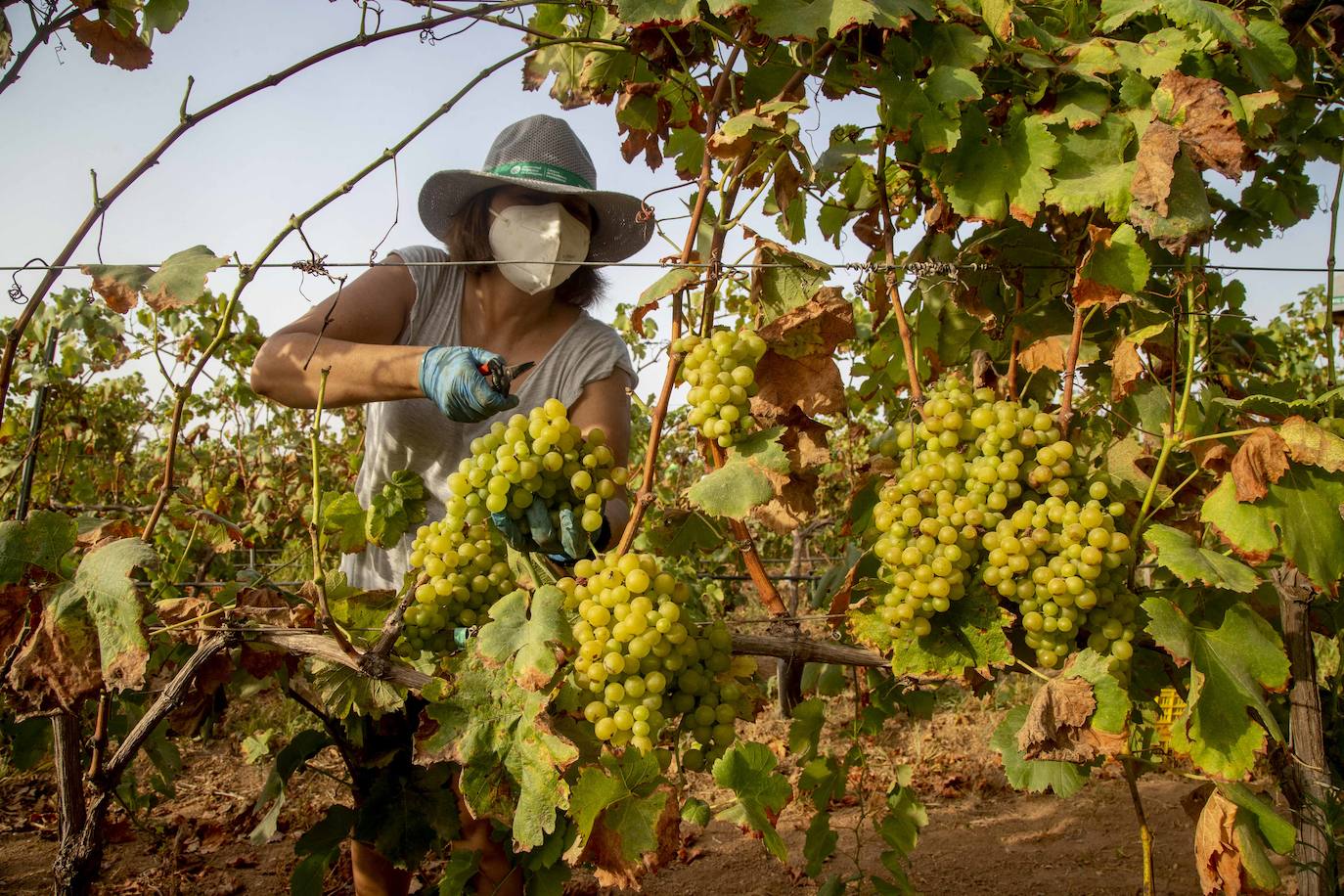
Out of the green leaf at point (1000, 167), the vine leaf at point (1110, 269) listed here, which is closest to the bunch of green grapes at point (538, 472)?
the green leaf at point (1000, 167)

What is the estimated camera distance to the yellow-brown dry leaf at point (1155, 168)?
1424mm

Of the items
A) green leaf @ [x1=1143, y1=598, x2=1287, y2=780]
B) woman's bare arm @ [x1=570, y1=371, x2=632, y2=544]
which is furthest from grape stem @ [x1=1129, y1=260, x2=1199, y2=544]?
woman's bare arm @ [x1=570, y1=371, x2=632, y2=544]

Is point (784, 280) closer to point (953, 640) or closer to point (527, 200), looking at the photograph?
point (953, 640)

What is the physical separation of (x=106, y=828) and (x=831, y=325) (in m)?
3.50

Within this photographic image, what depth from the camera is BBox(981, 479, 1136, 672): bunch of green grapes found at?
147 cm

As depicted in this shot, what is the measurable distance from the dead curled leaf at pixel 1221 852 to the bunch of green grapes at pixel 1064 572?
1.12 ft

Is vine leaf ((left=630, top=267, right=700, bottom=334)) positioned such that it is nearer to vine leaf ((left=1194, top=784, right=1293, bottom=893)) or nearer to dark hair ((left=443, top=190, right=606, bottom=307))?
dark hair ((left=443, top=190, right=606, bottom=307))

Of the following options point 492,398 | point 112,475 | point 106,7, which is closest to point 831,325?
point 492,398

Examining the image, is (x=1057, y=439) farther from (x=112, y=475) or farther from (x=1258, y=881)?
(x=112, y=475)

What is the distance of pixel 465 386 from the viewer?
175cm

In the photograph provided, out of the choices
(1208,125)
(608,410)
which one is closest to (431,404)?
(608,410)

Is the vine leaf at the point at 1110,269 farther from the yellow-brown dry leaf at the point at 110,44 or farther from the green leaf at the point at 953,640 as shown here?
the yellow-brown dry leaf at the point at 110,44

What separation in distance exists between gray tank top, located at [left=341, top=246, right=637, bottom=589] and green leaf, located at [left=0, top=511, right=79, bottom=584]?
100 cm

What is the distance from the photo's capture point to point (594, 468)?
1.55m
